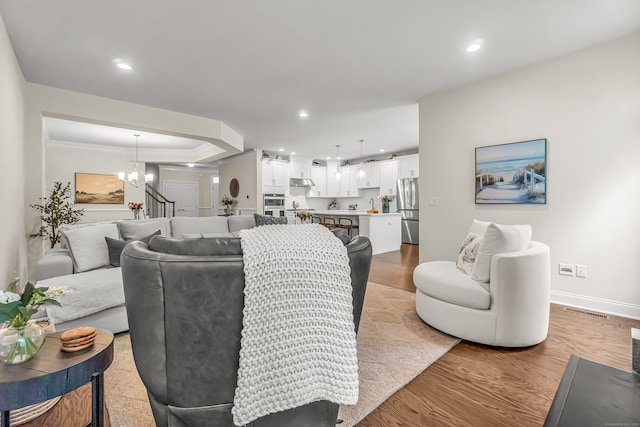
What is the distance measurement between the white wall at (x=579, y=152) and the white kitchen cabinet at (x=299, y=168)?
5389mm

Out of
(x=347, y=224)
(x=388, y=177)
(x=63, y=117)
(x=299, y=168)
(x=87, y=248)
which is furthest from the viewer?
(x=299, y=168)

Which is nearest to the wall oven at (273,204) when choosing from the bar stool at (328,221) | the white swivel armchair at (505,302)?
the bar stool at (328,221)

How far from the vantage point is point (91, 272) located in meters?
2.54

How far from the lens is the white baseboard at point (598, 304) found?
2.63 meters

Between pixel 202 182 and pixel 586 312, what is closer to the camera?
pixel 586 312

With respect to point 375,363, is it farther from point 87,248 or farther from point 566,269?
point 87,248

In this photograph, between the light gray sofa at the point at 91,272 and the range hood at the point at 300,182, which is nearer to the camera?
the light gray sofa at the point at 91,272

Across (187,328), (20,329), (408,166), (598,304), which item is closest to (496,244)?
(598,304)

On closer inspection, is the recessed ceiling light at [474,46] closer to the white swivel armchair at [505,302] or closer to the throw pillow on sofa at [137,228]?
the white swivel armchair at [505,302]

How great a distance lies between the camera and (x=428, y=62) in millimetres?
2984

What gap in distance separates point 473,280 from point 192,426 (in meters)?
2.11

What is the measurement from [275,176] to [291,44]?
5.43 metres

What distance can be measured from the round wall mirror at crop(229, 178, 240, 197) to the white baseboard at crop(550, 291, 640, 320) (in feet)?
23.2

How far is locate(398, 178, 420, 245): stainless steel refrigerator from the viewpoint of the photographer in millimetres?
7109
